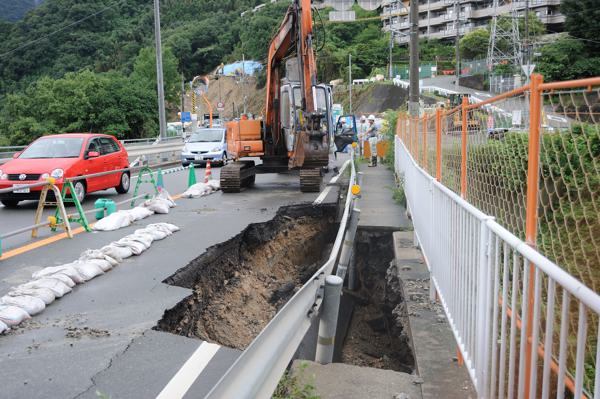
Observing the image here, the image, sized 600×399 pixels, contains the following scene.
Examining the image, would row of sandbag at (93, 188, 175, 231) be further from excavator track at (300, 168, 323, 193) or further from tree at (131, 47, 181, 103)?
tree at (131, 47, 181, 103)

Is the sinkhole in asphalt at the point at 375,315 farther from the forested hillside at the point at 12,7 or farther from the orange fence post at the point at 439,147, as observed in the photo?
the forested hillside at the point at 12,7

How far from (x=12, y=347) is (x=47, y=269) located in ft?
6.89

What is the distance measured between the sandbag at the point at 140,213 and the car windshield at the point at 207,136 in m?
14.9

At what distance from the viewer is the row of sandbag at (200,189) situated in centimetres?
1452

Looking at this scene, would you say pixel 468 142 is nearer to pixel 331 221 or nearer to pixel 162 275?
pixel 162 275

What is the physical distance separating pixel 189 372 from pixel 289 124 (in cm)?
1196

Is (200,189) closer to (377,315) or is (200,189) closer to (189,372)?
(377,315)

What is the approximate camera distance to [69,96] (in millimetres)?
48750

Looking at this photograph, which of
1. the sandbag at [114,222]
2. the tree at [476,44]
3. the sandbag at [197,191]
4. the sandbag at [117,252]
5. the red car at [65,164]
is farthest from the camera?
the tree at [476,44]

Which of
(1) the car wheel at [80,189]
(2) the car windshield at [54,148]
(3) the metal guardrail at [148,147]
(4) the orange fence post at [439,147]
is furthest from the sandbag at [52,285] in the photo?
(3) the metal guardrail at [148,147]

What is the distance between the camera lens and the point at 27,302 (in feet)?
18.5

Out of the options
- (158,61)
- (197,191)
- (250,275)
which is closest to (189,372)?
(250,275)

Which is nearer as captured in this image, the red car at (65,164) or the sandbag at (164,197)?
the sandbag at (164,197)

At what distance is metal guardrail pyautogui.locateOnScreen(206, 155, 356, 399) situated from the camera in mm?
2344
